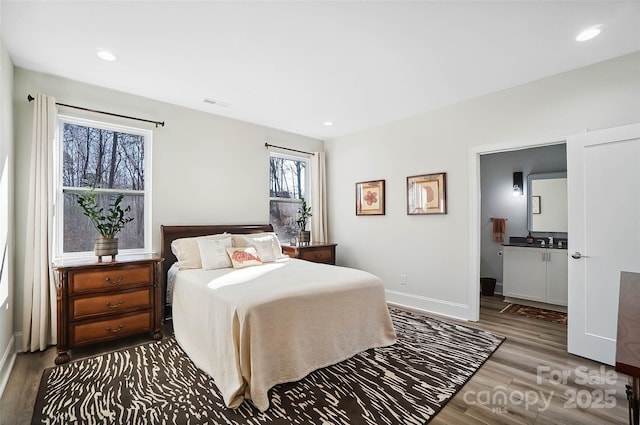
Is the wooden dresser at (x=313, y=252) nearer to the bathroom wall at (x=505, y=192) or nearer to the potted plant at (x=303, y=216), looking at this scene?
the potted plant at (x=303, y=216)

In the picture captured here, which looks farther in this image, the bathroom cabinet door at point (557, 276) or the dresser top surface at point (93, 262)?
the bathroom cabinet door at point (557, 276)

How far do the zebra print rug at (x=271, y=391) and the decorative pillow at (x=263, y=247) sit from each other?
1269 millimetres

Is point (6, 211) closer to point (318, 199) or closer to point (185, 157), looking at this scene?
Result: point (185, 157)

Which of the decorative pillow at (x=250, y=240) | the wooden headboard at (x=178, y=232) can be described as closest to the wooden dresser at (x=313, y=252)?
the decorative pillow at (x=250, y=240)

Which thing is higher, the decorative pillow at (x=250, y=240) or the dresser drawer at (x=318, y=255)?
the decorative pillow at (x=250, y=240)

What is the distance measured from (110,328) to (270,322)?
5.68 ft

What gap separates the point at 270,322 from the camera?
2.17 metres

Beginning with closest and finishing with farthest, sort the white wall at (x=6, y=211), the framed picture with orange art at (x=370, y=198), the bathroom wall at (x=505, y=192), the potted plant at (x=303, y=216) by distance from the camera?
the white wall at (x=6, y=211)
the framed picture with orange art at (x=370, y=198)
the bathroom wall at (x=505, y=192)
the potted plant at (x=303, y=216)

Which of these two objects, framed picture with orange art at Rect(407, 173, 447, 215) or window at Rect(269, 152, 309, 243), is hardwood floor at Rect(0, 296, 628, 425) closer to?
framed picture with orange art at Rect(407, 173, 447, 215)

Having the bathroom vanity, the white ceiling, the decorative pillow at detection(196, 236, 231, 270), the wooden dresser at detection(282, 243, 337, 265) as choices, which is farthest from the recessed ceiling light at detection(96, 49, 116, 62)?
the bathroom vanity

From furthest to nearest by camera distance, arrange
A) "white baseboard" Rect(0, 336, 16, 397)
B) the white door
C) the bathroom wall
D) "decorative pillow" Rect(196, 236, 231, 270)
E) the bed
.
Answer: the bathroom wall → "decorative pillow" Rect(196, 236, 231, 270) → the white door → "white baseboard" Rect(0, 336, 16, 397) → the bed

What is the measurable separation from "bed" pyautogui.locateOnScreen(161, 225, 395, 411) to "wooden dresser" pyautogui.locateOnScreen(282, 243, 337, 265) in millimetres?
1225

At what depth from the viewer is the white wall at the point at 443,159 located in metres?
2.86

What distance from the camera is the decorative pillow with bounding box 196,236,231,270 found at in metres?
3.28
